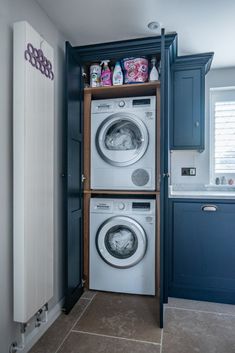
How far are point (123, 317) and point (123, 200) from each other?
3.11ft

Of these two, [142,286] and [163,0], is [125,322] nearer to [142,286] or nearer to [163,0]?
[142,286]

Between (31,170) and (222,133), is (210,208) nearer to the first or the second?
(222,133)

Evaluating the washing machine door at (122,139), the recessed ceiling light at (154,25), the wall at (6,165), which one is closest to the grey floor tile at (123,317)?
the wall at (6,165)

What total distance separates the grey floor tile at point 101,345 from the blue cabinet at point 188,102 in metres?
1.68

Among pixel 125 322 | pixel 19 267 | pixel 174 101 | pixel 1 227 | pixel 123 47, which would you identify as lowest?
pixel 125 322

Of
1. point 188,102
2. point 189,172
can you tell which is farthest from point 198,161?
point 188,102

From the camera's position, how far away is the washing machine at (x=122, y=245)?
7.18 feet

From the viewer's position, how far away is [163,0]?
1.57 m

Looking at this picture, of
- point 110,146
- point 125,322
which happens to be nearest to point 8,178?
point 110,146

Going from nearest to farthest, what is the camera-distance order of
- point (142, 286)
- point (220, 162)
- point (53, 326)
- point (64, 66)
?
1. point (53, 326)
2. point (64, 66)
3. point (142, 286)
4. point (220, 162)

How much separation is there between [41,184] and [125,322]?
1.21 metres

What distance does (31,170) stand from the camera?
1.43 metres

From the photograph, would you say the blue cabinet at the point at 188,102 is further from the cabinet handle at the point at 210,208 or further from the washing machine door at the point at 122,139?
the cabinet handle at the point at 210,208

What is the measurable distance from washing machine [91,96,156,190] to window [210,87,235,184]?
3.30 ft
